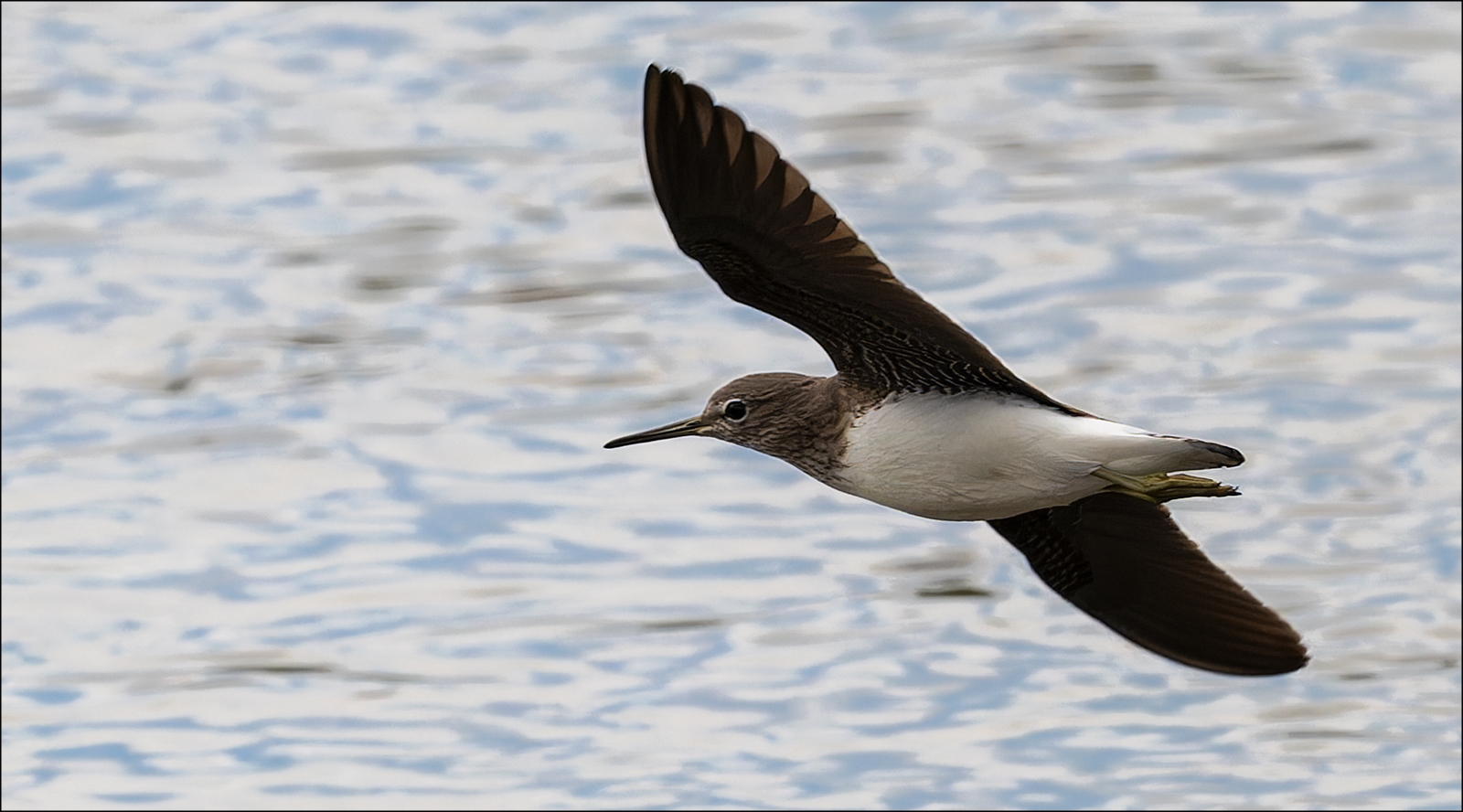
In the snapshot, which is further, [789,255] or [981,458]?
[981,458]

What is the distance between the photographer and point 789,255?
8586 mm

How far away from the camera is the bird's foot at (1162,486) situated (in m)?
8.93

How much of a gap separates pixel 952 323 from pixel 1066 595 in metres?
2.38

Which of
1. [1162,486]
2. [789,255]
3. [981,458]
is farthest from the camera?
[1162,486]

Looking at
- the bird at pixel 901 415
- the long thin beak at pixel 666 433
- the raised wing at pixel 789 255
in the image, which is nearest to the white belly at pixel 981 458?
the bird at pixel 901 415

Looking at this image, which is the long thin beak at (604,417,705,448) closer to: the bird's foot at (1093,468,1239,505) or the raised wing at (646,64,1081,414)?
the raised wing at (646,64,1081,414)

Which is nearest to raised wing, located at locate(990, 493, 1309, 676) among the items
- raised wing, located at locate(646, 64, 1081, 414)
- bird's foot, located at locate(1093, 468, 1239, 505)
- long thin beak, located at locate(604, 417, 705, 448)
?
bird's foot, located at locate(1093, 468, 1239, 505)

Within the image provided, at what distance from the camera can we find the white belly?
29.1ft

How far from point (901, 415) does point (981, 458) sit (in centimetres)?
39

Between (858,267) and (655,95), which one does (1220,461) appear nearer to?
(858,267)

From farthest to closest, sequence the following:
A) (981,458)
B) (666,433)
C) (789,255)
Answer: (666,433)
(981,458)
(789,255)

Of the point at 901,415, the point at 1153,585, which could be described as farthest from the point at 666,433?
the point at 1153,585

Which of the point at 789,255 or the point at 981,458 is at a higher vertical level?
the point at 789,255

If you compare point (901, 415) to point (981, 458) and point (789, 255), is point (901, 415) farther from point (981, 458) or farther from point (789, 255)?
point (789, 255)
